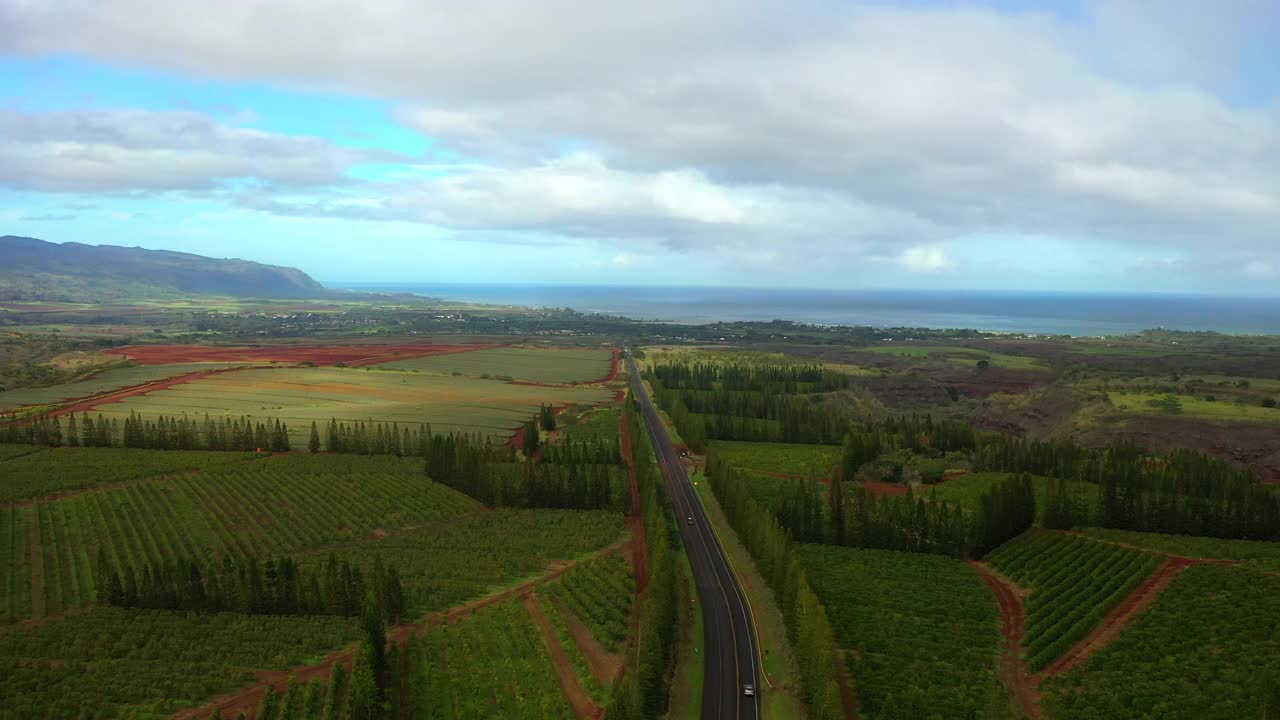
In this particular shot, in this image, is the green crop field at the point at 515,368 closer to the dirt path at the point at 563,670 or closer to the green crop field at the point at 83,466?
the green crop field at the point at 83,466

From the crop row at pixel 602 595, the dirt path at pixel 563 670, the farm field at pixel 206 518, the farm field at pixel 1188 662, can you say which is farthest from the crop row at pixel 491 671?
the farm field at pixel 1188 662

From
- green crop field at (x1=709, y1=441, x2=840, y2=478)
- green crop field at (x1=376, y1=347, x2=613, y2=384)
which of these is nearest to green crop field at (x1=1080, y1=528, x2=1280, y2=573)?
green crop field at (x1=709, y1=441, x2=840, y2=478)

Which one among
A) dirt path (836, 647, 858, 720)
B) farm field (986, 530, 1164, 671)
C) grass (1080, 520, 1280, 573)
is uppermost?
grass (1080, 520, 1280, 573)

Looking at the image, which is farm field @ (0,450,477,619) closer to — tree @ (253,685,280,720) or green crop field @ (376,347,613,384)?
tree @ (253,685,280,720)

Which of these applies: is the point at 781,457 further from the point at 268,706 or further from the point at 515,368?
the point at 515,368

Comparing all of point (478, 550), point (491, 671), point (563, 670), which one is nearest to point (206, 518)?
point (478, 550)

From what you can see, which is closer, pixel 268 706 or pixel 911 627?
pixel 268 706
